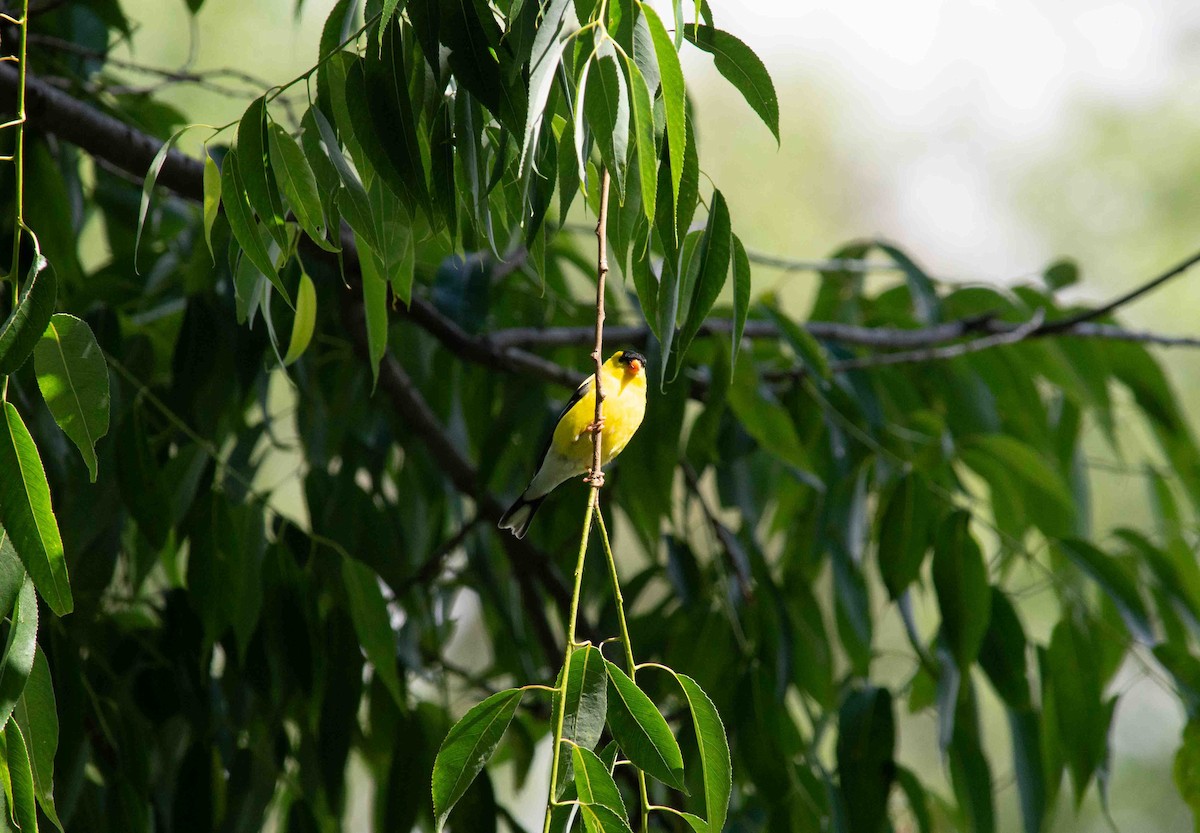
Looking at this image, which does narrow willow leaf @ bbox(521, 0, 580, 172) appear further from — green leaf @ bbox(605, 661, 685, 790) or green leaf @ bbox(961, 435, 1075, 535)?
green leaf @ bbox(961, 435, 1075, 535)

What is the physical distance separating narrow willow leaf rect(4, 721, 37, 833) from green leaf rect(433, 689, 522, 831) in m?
0.37

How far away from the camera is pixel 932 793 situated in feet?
9.02

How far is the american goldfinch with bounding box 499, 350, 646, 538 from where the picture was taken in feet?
7.79

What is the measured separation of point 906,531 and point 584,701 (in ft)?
4.24

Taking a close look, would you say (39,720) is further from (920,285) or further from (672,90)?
(920,285)

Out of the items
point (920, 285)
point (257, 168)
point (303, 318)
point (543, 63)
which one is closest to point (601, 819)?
point (543, 63)

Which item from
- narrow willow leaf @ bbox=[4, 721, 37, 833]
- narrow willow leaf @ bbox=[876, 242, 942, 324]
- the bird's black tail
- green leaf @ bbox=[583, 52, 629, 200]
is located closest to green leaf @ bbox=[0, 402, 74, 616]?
narrow willow leaf @ bbox=[4, 721, 37, 833]

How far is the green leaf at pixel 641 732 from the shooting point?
40.3 inches

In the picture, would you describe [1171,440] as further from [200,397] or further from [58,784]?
[58,784]

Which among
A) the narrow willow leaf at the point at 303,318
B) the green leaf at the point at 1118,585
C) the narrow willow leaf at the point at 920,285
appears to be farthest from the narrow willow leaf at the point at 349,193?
the narrow willow leaf at the point at 920,285

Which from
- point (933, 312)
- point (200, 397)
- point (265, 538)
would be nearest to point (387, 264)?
point (265, 538)

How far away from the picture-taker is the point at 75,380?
1.06m

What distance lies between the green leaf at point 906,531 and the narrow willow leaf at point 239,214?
134 centimetres

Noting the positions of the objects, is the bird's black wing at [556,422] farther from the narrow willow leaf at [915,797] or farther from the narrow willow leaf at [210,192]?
the narrow willow leaf at [210,192]
